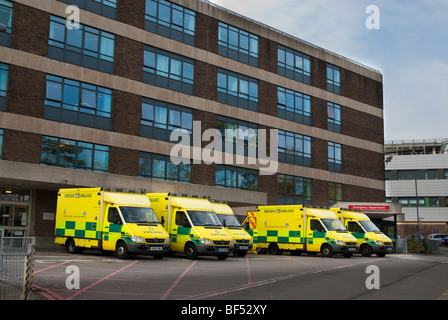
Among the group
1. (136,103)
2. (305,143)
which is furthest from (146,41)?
(305,143)

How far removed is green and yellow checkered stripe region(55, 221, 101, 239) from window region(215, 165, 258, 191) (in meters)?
13.6

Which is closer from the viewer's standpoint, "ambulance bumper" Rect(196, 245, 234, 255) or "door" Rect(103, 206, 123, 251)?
"door" Rect(103, 206, 123, 251)

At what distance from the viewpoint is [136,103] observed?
30562mm

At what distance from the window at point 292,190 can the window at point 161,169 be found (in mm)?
8856

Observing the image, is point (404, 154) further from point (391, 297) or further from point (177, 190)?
point (391, 297)

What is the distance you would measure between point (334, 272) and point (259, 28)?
25945 mm

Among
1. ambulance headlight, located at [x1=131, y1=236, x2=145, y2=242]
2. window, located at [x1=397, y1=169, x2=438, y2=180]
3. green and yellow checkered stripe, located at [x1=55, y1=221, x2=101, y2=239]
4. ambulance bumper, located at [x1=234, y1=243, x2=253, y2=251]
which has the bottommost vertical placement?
ambulance bumper, located at [x1=234, y1=243, x2=253, y2=251]

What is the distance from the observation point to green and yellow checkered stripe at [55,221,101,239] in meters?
20.7

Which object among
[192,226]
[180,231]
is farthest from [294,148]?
[192,226]

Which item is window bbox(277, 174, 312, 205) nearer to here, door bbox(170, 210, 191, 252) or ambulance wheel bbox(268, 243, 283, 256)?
ambulance wheel bbox(268, 243, 283, 256)

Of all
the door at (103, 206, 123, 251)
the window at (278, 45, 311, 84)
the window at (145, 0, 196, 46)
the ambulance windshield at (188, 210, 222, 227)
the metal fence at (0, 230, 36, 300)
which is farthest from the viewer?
the window at (278, 45, 311, 84)

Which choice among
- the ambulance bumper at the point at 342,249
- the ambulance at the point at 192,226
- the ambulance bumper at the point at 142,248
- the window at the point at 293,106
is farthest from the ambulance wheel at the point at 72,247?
the window at the point at 293,106

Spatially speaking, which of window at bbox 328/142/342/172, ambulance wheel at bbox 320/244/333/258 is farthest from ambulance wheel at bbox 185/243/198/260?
window at bbox 328/142/342/172

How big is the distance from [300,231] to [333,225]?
1.72 m
